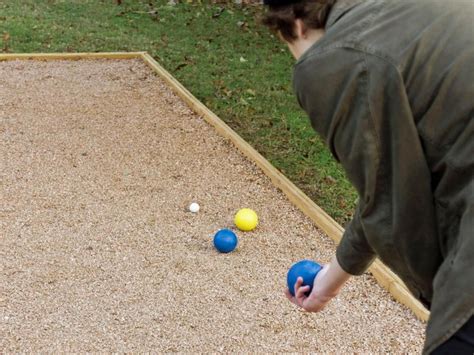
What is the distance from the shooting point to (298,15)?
67.6 inches

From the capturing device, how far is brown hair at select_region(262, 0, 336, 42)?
1.68m

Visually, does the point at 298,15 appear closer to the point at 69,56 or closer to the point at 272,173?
the point at 272,173

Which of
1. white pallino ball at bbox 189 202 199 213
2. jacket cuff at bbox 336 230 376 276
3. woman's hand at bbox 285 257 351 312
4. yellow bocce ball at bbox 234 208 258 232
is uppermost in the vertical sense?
jacket cuff at bbox 336 230 376 276

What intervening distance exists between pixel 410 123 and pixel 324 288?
851mm

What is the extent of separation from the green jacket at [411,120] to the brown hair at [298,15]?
0.04 metres

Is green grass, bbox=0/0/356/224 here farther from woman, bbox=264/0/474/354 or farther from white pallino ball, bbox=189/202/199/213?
woman, bbox=264/0/474/354

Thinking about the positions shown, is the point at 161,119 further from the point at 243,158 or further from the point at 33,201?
the point at 33,201

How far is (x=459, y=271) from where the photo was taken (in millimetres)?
1416

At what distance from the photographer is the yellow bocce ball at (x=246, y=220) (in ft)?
16.0

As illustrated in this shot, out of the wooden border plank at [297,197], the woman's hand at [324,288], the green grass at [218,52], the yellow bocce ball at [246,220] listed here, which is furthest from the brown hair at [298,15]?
the green grass at [218,52]

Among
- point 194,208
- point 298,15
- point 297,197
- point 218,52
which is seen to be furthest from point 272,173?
point 218,52

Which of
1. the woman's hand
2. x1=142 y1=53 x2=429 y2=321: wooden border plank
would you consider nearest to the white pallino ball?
x1=142 y1=53 x2=429 y2=321: wooden border plank

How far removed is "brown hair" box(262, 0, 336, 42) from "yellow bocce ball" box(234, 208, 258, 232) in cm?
316

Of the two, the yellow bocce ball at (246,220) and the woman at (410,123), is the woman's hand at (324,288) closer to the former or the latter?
the woman at (410,123)
